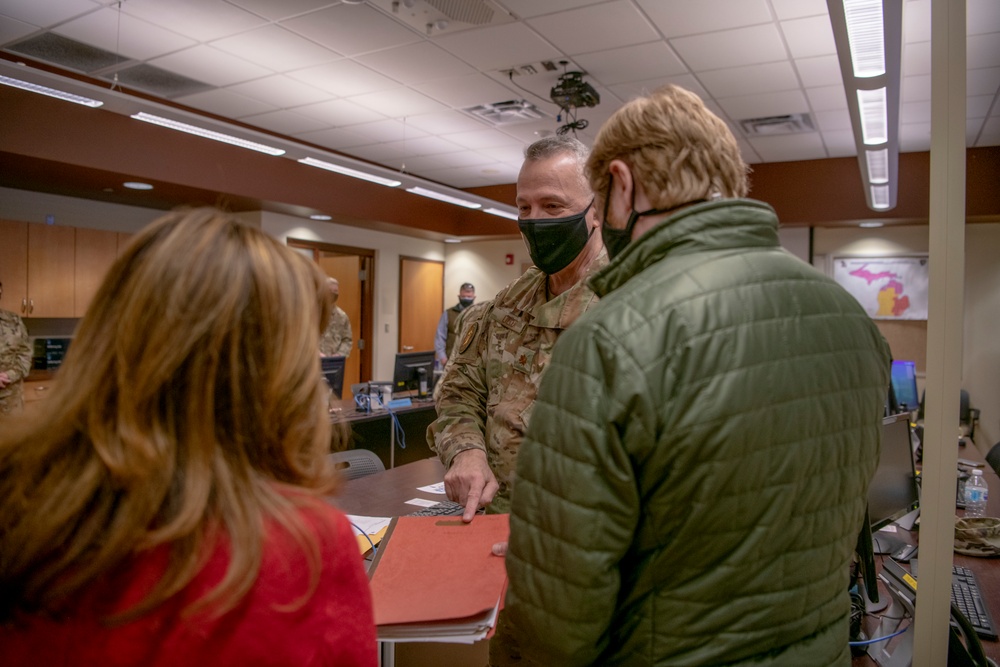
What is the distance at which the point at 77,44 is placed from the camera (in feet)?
15.0

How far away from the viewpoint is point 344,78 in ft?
16.7

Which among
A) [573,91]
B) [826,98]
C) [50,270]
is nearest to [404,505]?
[573,91]

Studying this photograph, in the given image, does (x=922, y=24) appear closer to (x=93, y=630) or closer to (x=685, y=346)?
(x=685, y=346)

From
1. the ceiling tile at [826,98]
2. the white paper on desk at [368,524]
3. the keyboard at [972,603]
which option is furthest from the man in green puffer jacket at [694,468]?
the ceiling tile at [826,98]

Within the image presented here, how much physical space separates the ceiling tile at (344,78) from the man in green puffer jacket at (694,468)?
14.7 ft

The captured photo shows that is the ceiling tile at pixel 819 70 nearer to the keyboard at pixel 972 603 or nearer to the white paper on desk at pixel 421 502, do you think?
the keyboard at pixel 972 603

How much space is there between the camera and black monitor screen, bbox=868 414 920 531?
86.0 inches

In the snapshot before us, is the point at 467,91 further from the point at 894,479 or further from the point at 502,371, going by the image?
the point at 894,479

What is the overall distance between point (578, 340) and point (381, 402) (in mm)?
4493

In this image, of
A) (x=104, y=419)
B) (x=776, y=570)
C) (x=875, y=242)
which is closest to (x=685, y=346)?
(x=776, y=570)

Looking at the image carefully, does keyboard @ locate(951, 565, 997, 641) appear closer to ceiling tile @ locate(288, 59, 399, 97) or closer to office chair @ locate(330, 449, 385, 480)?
office chair @ locate(330, 449, 385, 480)

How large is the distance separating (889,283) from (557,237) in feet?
24.5

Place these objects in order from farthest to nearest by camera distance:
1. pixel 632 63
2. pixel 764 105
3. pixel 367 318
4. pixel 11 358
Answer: pixel 367 318 < pixel 764 105 < pixel 11 358 < pixel 632 63

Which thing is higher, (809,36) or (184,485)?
(809,36)
